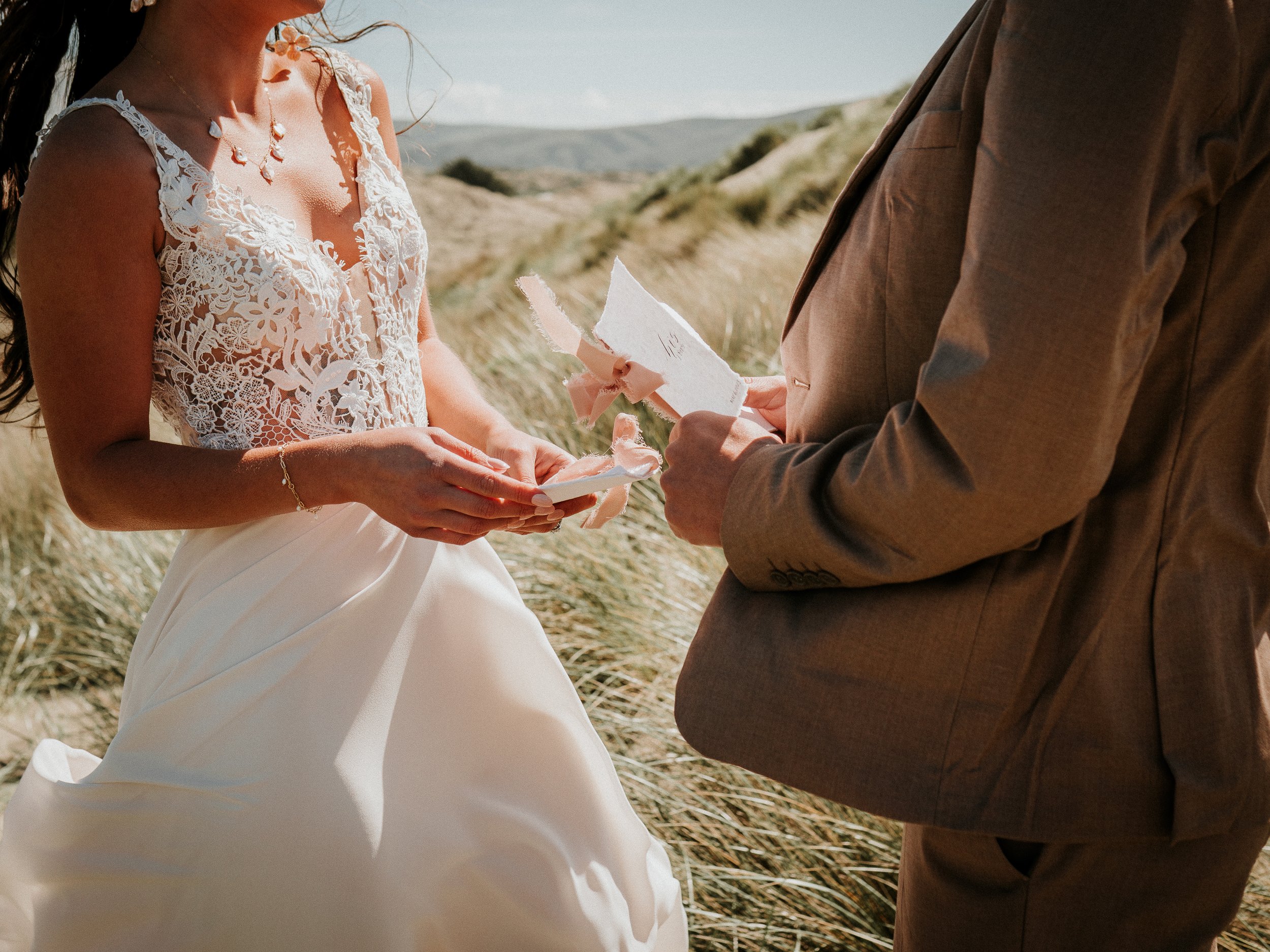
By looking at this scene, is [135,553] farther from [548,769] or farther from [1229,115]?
[1229,115]

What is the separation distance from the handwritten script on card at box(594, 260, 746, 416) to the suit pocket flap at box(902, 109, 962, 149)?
48 cm

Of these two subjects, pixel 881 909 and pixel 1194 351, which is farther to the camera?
pixel 881 909

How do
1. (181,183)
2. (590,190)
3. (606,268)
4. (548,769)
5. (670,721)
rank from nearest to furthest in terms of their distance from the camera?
(181,183) < (548,769) < (670,721) < (606,268) < (590,190)

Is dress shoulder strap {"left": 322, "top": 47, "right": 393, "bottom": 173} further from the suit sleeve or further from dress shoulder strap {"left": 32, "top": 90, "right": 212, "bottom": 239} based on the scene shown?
the suit sleeve

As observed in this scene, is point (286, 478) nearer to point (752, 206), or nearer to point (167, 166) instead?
point (167, 166)

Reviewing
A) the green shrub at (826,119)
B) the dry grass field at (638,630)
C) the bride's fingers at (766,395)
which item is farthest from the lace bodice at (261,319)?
the green shrub at (826,119)

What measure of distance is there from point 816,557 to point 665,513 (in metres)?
0.25

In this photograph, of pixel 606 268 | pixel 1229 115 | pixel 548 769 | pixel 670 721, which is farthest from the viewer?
pixel 606 268

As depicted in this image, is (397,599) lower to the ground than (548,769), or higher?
higher

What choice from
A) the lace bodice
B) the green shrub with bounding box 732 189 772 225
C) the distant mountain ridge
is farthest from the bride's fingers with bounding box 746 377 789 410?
the distant mountain ridge

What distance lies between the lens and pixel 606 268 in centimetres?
1297

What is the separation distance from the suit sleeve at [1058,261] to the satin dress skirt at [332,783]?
1080 millimetres

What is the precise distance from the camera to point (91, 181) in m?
1.53

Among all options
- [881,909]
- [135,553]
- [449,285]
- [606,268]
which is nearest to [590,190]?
[449,285]
